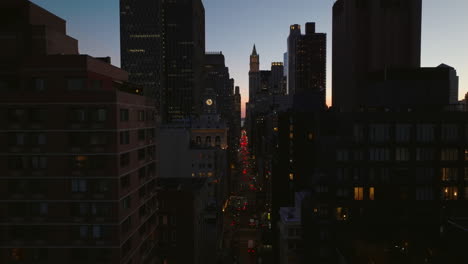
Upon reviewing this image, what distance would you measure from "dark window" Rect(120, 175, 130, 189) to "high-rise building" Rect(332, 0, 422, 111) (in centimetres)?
12287

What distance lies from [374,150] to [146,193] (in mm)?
33773

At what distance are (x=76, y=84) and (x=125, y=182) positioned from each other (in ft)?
41.8

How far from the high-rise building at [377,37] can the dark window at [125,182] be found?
122865mm

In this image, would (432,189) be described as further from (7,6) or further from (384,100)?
(7,6)

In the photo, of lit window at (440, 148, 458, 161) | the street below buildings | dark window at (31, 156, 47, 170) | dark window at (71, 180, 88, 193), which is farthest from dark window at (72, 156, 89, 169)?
the street below buildings

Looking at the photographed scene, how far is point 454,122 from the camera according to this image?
175ft

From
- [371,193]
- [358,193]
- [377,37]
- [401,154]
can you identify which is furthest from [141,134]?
[377,37]

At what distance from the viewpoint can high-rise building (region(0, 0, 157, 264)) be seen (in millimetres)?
41469

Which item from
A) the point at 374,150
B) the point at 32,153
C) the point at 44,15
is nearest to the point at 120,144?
the point at 32,153

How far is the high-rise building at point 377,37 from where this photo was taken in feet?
505

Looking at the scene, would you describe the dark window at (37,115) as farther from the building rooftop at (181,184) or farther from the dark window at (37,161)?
the building rooftop at (181,184)

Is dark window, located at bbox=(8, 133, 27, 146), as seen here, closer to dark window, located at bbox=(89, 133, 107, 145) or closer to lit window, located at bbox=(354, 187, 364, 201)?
dark window, located at bbox=(89, 133, 107, 145)

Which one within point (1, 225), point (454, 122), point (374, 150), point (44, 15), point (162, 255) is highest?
point (44, 15)

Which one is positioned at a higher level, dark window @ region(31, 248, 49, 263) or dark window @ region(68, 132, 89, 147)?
dark window @ region(68, 132, 89, 147)
